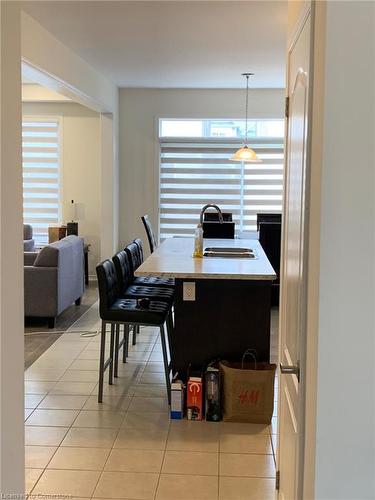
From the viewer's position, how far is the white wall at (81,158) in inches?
328

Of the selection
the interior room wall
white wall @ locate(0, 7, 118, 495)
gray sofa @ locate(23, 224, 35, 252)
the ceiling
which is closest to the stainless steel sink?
the ceiling

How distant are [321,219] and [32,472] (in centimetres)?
227

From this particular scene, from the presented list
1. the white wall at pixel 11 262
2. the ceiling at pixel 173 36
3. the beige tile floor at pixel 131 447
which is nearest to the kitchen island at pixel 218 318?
the beige tile floor at pixel 131 447

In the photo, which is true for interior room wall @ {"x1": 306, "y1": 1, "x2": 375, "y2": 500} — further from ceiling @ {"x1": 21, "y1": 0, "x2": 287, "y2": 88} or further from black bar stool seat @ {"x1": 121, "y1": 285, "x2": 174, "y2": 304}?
ceiling @ {"x1": 21, "y1": 0, "x2": 287, "y2": 88}

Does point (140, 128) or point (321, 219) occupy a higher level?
point (140, 128)

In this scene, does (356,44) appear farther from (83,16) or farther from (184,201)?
(184,201)

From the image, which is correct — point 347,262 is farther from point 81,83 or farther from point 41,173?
point 41,173

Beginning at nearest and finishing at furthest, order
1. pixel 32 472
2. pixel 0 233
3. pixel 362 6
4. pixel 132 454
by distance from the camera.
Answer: pixel 362 6
pixel 0 233
pixel 32 472
pixel 132 454

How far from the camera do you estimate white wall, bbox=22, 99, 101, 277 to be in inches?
328

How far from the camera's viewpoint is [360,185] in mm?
1402

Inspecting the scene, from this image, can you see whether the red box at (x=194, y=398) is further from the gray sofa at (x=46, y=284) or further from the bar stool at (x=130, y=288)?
the gray sofa at (x=46, y=284)

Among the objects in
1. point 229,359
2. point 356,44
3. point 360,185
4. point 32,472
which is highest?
point 356,44

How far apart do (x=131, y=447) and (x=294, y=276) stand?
5.75 feet

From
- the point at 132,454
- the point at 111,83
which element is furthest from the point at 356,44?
the point at 111,83
